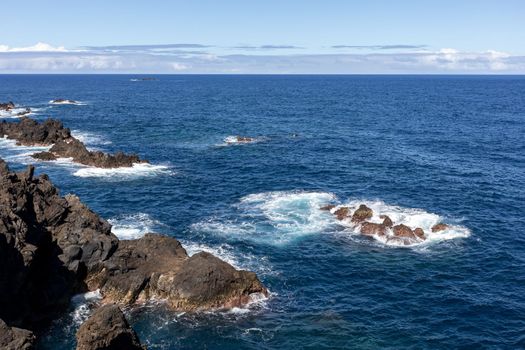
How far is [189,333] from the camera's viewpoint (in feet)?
134

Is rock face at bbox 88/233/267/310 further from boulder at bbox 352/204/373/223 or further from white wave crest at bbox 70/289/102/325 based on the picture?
boulder at bbox 352/204/373/223

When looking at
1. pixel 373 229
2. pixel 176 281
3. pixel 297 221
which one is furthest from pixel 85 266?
pixel 373 229

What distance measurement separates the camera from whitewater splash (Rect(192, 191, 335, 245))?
6284 cm

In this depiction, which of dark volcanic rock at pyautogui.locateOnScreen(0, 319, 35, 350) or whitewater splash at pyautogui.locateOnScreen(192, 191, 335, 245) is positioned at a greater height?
dark volcanic rock at pyautogui.locateOnScreen(0, 319, 35, 350)

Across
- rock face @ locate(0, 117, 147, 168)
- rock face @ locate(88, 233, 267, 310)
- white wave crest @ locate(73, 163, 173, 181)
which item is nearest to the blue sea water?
white wave crest @ locate(73, 163, 173, 181)

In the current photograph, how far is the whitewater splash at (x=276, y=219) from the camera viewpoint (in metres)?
62.8

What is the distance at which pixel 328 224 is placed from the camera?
66.2m

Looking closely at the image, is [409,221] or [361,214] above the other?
[361,214]

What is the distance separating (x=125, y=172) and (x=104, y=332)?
2499 inches

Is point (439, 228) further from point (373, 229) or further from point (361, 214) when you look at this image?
point (361, 214)

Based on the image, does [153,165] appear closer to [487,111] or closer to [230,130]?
[230,130]

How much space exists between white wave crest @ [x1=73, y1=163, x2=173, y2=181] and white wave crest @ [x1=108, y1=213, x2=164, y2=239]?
21.4 m

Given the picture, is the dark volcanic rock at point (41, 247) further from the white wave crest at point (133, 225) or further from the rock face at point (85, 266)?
the white wave crest at point (133, 225)

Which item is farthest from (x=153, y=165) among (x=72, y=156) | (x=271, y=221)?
(x=271, y=221)
